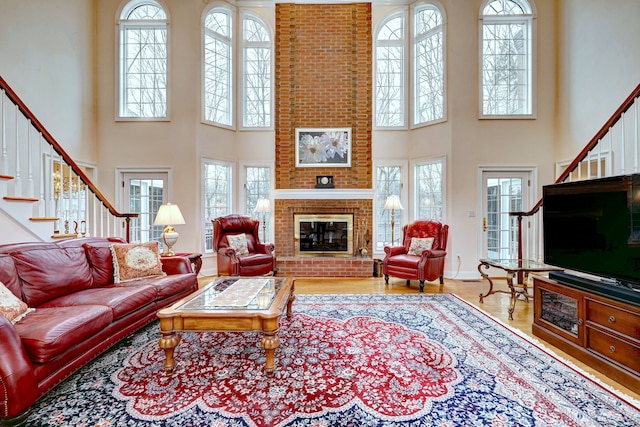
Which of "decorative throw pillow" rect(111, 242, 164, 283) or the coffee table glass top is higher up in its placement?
"decorative throw pillow" rect(111, 242, 164, 283)

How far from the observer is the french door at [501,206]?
5262 mm

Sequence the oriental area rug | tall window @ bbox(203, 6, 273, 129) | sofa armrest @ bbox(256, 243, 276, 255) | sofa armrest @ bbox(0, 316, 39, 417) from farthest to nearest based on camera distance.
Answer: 1. tall window @ bbox(203, 6, 273, 129)
2. sofa armrest @ bbox(256, 243, 276, 255)
3. the oriental area rug
4. sofa armrest @ bbox(0, 316, 39, 417)

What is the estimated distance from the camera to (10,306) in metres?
1.92

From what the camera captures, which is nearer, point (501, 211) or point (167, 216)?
point (167, 216)

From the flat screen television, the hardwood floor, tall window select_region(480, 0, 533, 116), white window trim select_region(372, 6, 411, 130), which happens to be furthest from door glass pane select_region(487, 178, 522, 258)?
the flat screen television

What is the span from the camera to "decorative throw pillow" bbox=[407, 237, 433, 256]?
15.6 feet

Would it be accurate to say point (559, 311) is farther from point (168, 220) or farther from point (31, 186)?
point (31, 186)

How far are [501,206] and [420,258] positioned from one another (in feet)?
6.91

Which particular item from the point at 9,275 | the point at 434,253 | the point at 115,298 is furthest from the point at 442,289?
the point at 9,275

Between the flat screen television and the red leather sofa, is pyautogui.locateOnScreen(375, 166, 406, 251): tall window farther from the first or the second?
the red leather sofa

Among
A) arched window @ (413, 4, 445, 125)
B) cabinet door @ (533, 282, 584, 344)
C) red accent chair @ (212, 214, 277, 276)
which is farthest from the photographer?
arched window @ (413, 4, 445, 125)

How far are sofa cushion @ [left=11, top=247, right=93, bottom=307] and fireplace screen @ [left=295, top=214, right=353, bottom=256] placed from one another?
3382mm

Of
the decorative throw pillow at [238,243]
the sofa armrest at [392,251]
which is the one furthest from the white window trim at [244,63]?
the sofa armrest at [392,251]

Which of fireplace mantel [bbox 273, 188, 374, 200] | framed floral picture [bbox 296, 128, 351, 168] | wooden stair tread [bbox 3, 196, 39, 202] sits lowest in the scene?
wooden stair tread [bbox 3, 196, 39, 202]
